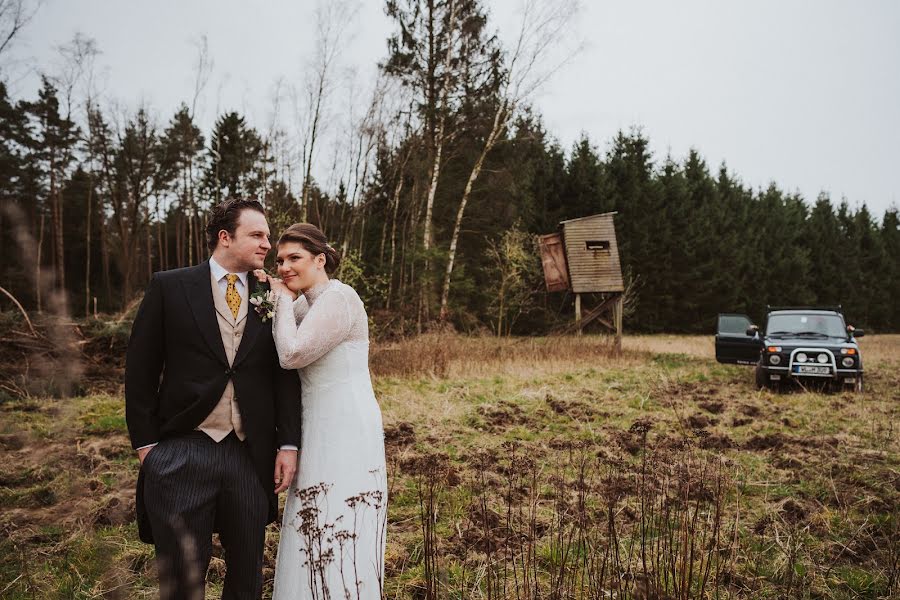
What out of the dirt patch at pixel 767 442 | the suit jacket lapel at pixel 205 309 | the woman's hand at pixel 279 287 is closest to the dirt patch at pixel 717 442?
the dirt patch at pixel 767 442

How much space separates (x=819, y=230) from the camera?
143 feet

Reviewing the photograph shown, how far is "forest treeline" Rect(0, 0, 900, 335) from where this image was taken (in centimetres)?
1895

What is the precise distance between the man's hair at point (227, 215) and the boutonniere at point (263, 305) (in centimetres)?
31

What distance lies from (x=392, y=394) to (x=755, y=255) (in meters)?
35.5

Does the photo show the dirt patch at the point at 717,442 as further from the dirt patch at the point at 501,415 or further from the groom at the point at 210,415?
the groom at the point at 210,415

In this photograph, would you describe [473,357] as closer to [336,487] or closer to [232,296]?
[336,487]

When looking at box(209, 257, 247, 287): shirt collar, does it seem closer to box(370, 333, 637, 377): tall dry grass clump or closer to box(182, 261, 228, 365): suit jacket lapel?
box(182, 261, 228, 365): suit jacket lapel

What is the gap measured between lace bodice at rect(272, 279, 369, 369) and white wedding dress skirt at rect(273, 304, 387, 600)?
0.20ft

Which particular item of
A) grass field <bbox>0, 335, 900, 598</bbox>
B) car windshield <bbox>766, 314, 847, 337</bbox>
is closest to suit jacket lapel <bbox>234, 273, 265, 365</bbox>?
grass field <bbox>0, 335, 900, 598</bbox>

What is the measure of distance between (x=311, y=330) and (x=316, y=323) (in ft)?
0.15

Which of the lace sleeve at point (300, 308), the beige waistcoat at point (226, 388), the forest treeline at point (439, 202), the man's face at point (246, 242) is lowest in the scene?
the beige waistcoat at point (226, 388)

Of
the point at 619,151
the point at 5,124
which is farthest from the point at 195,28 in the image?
the point at 619,151

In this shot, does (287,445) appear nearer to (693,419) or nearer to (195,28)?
(693,419)

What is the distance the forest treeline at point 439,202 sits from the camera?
18953 mm
